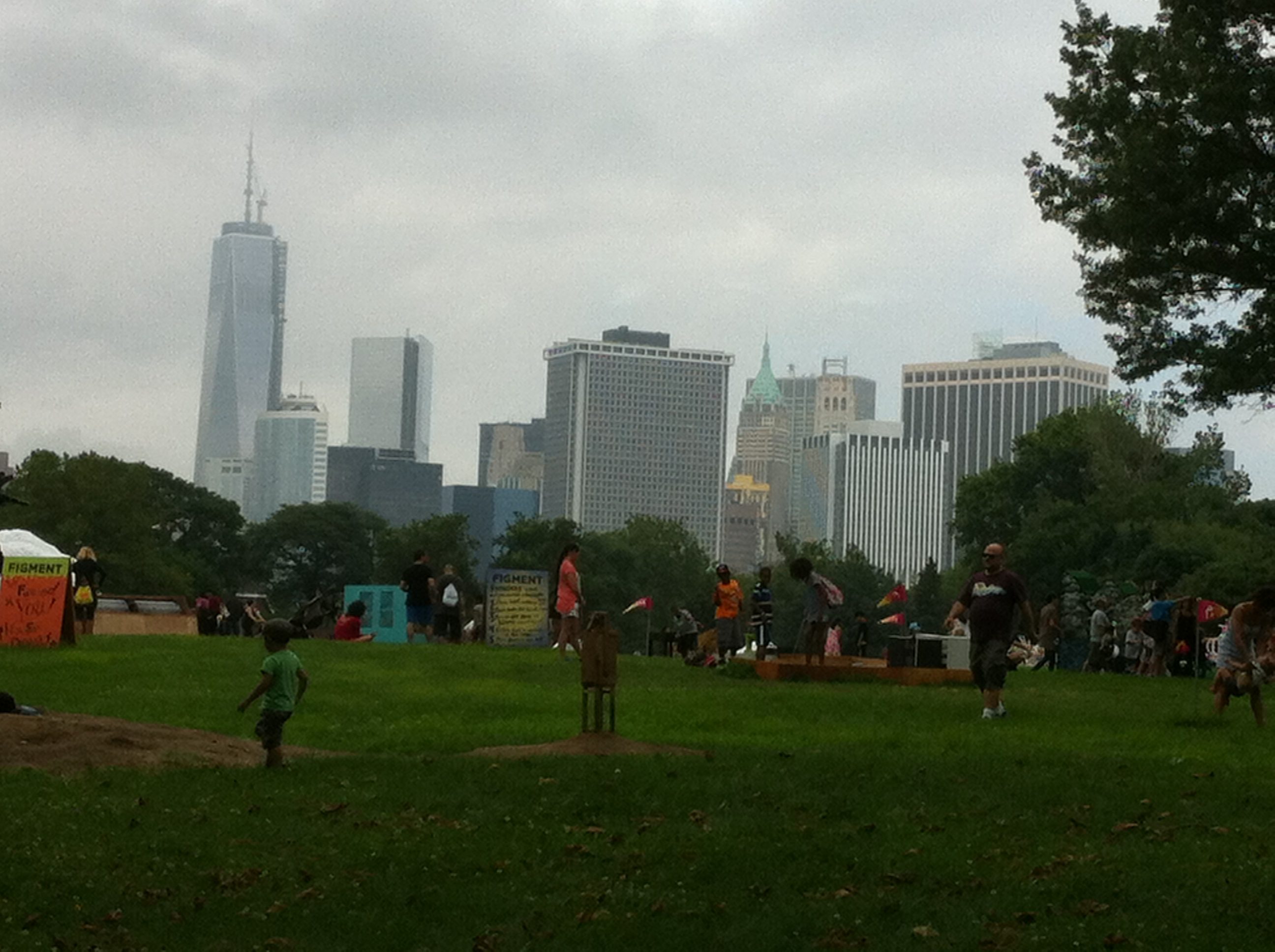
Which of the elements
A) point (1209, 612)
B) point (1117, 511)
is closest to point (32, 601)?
point (1209, 612)

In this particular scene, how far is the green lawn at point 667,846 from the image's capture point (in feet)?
37.7

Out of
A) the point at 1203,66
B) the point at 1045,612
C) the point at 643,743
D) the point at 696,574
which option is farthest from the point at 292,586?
the point at 643,743

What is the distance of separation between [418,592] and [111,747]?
2313cm

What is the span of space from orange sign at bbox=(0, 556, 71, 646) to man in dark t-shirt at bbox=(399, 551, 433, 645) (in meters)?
6.70

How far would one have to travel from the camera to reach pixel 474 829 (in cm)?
1403

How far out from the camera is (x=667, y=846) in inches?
527

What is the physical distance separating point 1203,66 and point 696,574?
146245 mm

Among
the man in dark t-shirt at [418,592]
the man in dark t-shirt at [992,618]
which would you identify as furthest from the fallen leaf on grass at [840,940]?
the man in dark t-shirt at [418,592]

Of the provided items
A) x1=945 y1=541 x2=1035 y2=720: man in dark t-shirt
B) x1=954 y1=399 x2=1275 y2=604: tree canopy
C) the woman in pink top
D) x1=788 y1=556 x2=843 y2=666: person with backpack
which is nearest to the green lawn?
x1=945 y1=541 x2=1035 y2=720: man in dark t-shirt

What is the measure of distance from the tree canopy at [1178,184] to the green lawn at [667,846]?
13.9 meters

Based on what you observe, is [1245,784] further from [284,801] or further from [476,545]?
[476,545]

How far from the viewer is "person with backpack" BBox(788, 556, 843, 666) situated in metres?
31.7

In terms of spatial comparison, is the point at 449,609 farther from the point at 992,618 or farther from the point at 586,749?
the point at 586,749

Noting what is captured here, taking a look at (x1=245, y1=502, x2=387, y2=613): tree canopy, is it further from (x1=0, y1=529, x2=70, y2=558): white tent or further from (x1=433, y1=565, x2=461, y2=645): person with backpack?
(x1=433, y1=565, x2=461, y2=645): person with backpack
